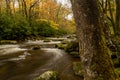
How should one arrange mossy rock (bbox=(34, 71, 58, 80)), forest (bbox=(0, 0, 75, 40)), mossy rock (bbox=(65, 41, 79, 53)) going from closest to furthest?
1. mossy rock (bbox=(34, 71, 58, 80))
2. mossy rock (bbox=(65, 41, 79, 53))
3. forest (bbox=(0, 0, 75, 40))

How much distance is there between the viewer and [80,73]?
7406 mm

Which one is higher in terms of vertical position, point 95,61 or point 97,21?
point 97,21

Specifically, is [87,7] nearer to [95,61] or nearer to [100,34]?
[100,34]

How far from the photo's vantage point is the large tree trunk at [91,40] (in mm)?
3166

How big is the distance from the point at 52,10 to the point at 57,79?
42.2 meters

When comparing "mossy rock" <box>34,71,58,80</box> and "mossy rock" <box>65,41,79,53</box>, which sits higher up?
"mossy rock" <box>65,41,79,53</box>

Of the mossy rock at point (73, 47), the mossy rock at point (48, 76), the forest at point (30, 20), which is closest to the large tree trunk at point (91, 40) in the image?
the mossy rock at point (48, 76)

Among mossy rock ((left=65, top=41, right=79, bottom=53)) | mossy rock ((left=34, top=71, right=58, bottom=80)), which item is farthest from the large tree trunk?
mossy rock ((left=65, top=41, right=79, bottom=53))

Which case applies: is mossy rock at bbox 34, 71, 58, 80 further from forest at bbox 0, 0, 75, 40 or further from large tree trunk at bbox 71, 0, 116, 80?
forest at bbox 0, 0, 75, 40

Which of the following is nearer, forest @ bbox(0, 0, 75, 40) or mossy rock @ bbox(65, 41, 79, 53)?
mossy rock @ bbox(65, 41, 79, 53)

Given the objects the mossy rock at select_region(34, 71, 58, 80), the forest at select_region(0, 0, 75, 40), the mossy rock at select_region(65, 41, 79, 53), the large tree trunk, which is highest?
the forest at select_region(0, 0, 75, 40)

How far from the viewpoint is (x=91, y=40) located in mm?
3191

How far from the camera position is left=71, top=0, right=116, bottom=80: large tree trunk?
317cm

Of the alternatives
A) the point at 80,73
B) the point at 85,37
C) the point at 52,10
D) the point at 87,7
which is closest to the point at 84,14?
the point at 87,7
